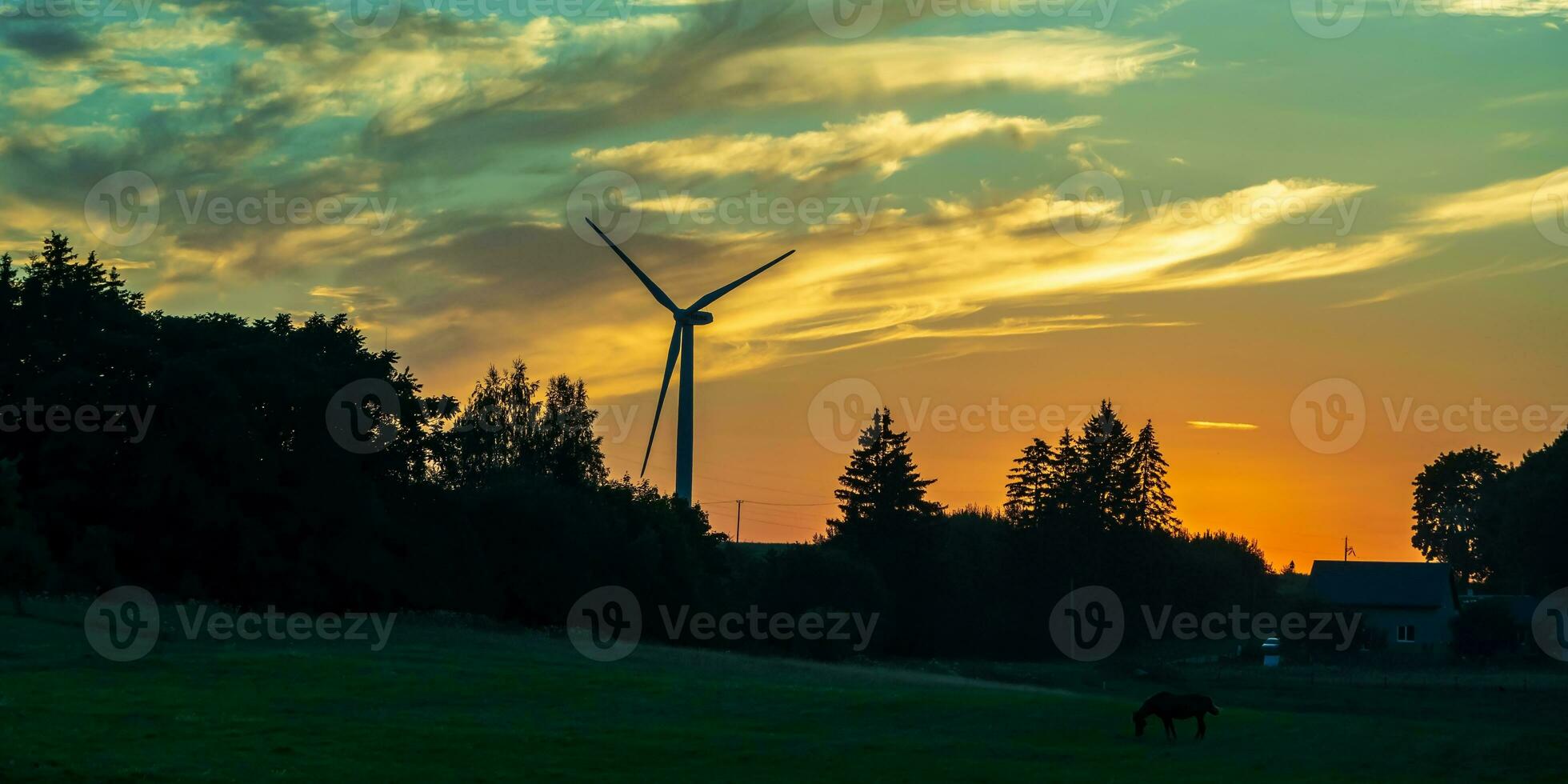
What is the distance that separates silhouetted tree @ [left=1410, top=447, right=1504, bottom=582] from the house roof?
60.5 metres

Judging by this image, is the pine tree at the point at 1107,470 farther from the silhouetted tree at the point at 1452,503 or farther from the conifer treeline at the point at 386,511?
the silhouetted tree at the point at 1452,503

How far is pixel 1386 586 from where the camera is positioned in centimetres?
11881

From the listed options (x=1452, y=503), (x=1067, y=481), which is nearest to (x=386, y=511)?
(x=1067, y=481)

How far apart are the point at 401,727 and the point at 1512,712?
48.0 meters

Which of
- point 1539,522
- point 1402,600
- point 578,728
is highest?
point 1539,522

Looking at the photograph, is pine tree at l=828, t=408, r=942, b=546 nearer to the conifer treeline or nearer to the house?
the conifer treeline

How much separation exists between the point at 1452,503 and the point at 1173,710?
6118 inches

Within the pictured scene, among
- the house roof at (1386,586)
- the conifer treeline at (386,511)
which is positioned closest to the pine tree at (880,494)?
the conifer treeline at (386,511)

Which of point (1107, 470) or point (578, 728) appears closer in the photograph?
point (578, 728)

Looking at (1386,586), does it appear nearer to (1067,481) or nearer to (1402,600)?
(1402,600)

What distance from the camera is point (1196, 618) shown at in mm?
140625

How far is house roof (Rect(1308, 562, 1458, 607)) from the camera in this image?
385 ft

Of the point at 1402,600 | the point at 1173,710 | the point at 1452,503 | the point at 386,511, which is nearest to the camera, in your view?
the point at 1173,710

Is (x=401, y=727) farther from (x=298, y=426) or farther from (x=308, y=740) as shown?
(x=298, y=426)
